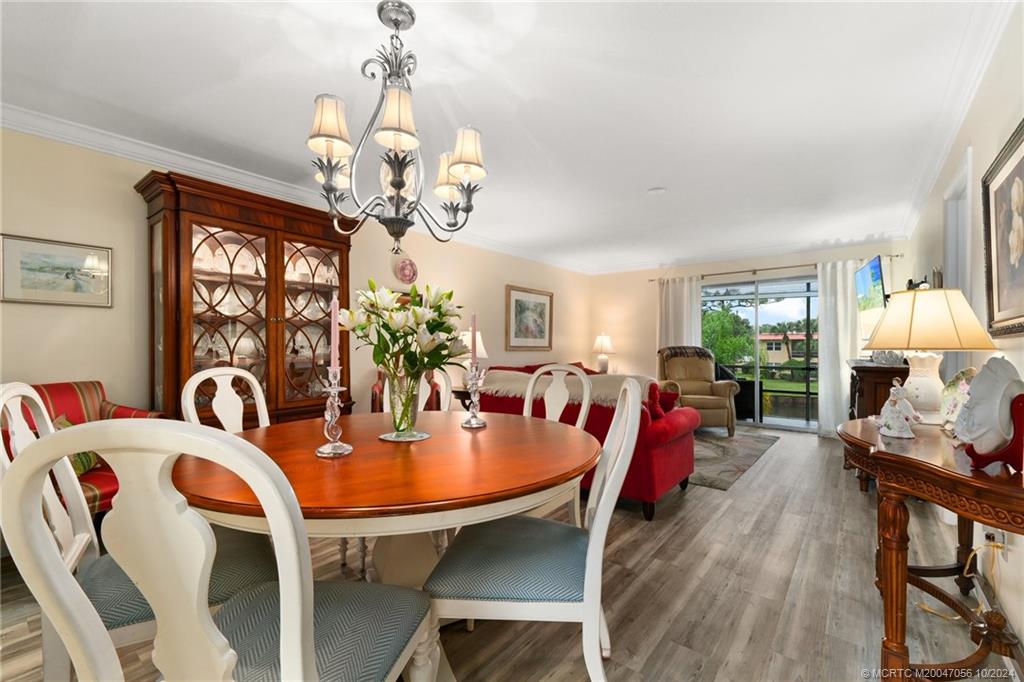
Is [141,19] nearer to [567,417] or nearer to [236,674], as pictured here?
[236,674]

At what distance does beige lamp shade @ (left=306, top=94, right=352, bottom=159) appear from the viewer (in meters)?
1.66

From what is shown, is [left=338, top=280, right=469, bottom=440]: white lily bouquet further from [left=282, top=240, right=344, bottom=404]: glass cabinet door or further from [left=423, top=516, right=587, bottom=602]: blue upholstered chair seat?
[left=282, top=240, right=344, bottom=404]: glass cabinet door

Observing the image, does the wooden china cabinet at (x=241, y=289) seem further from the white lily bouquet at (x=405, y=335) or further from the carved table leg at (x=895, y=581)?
the carved table leg at (x=895, y=581)

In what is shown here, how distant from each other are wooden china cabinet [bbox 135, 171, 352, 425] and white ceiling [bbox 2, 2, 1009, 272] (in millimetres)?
418

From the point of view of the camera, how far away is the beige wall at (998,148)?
1.55 metres

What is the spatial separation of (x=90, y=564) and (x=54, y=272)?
2.10 meters

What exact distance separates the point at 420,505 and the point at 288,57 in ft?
6.69

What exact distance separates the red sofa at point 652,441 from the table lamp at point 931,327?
3.83ft

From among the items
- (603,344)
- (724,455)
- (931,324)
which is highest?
(931,324)

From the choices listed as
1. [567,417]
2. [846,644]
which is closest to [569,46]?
[567,417]

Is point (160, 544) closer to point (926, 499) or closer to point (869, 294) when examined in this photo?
point (926, 499)

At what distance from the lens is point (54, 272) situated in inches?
96.2

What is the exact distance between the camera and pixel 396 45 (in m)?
1.79

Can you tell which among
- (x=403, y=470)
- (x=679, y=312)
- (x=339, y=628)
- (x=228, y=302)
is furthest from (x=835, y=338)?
(x=228, y=302)
